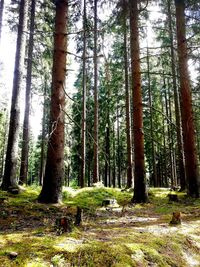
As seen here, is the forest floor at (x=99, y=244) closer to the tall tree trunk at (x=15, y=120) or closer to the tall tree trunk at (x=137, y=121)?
the tall tree trunk at (x=137, y=121)

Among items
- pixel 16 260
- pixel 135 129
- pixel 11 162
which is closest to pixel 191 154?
pixel 135 129

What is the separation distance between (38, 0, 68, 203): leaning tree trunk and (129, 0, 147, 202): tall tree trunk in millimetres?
3125

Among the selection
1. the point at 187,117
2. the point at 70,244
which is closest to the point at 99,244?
the point at 70,244

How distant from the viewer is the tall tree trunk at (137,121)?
33.6 feet

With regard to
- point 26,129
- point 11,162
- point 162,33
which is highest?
point 162,33

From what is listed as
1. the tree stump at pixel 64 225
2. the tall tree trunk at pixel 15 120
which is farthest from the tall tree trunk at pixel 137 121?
the tree stump at pixel 64 225

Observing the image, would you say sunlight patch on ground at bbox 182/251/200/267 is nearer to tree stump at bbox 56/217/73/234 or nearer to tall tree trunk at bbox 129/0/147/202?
tree stump at bbox 56/217/73/234

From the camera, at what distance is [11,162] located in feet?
34.7

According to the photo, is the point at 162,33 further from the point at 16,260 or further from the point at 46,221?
the point at 16,260

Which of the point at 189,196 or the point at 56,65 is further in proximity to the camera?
the point at 189,196

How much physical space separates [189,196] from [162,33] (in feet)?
40.4

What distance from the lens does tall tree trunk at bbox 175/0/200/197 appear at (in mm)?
11976

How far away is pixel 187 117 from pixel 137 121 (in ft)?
10.8

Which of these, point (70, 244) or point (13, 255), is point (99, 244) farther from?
point (13, 255)
